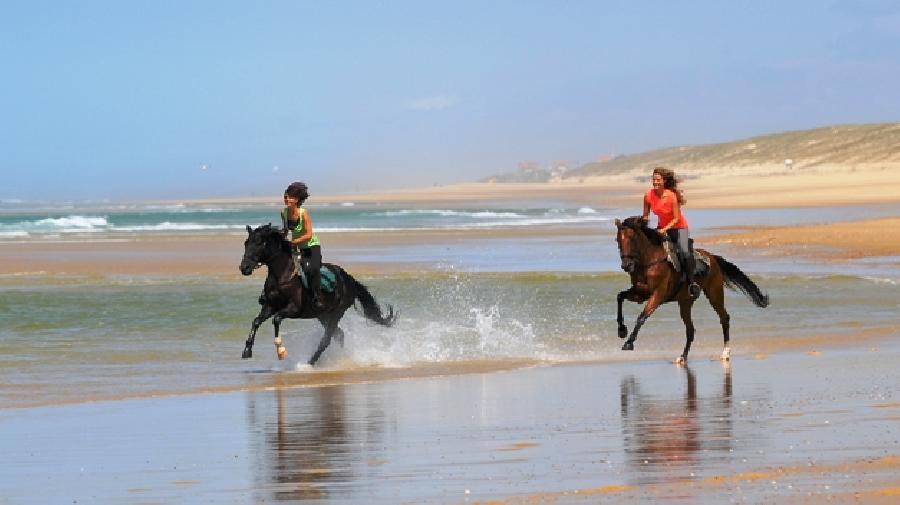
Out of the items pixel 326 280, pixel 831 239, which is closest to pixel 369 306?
pixel 326 280

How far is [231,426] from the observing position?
10.7 meters

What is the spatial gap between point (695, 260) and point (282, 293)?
421 cm

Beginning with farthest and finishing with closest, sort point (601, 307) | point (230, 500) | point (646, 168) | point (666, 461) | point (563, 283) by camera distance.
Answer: point (646, 168)
point (563, 283)
point (601, 307)
point (666, 461)
point (230, 500)

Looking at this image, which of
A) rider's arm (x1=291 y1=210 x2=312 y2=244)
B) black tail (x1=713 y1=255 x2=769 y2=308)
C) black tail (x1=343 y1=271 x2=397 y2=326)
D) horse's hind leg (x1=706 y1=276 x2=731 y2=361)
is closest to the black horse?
rider's arm (x1=291 y1=210 x2=312 y2=244)

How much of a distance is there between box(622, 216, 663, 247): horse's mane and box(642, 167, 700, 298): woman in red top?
0.06m

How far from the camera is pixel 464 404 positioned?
11602mm

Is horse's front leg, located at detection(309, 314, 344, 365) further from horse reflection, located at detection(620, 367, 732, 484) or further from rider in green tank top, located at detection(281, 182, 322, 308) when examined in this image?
horse reflection, located at detection(620, 367, 732, 484)

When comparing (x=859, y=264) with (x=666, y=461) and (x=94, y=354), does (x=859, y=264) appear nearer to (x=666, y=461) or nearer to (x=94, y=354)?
(x=94, y=354)

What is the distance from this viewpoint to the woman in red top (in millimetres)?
15297

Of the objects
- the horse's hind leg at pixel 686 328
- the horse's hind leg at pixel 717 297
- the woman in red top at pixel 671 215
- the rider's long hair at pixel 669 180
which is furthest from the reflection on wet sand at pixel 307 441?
the horse's hind leg at pixel 717 297

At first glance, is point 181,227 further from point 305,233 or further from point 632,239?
point 632,239

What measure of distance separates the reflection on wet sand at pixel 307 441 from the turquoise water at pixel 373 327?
5.13 feet

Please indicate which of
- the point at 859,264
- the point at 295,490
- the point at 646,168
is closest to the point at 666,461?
the point at 295,490

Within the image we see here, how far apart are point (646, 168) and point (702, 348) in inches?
6771
